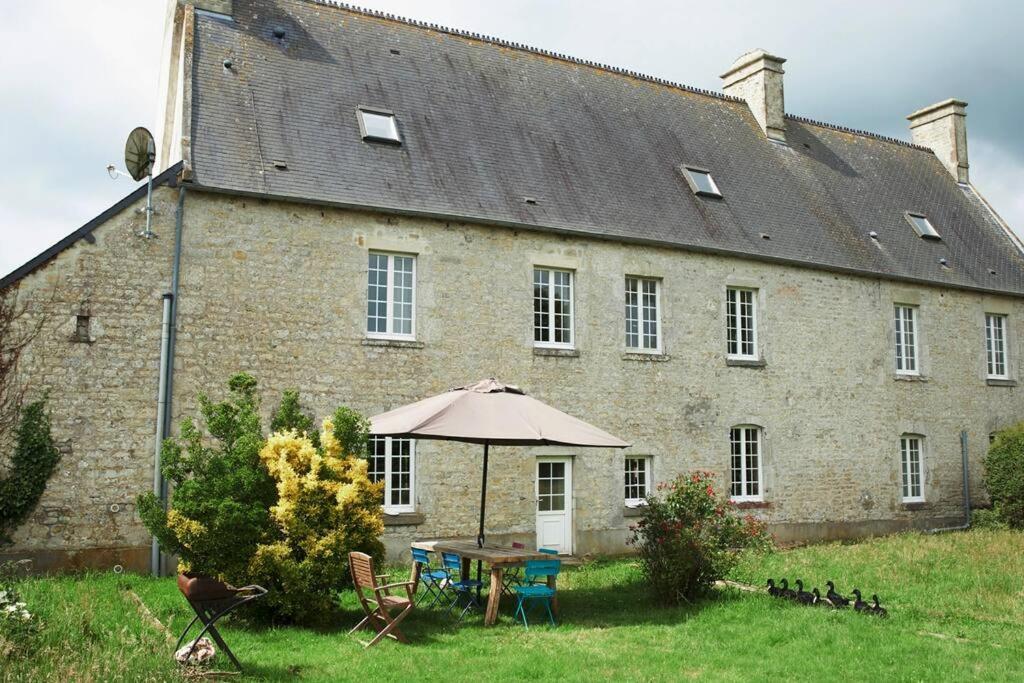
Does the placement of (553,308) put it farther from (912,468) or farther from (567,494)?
(912,468)

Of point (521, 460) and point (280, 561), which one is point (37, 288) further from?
point (521, 460)

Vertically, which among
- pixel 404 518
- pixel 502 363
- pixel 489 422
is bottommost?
pixel 404 518

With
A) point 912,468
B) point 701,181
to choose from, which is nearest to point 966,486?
point 912,468

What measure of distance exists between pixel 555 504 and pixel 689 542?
4915mm

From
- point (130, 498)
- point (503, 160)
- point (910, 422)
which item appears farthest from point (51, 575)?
point (910, 422)

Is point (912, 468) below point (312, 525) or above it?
above

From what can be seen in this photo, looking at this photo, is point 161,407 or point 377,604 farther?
point 161,407

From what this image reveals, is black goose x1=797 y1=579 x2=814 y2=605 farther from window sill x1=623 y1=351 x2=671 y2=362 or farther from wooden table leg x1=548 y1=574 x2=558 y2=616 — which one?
window sill x1=623 y1=351 x2=671 y2=362

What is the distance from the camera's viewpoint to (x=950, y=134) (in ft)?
Result: 83.1

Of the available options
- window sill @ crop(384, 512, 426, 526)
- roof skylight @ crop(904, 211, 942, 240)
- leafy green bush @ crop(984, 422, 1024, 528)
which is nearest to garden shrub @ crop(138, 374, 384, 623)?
window sill @ crop(384, 512, 426, 526)

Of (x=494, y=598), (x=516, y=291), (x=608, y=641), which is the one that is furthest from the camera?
(x=516, y=291)

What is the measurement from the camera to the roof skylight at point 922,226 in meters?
21.5

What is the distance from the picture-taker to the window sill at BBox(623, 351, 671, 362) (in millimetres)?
15937

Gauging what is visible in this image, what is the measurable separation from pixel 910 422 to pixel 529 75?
35.7ft
